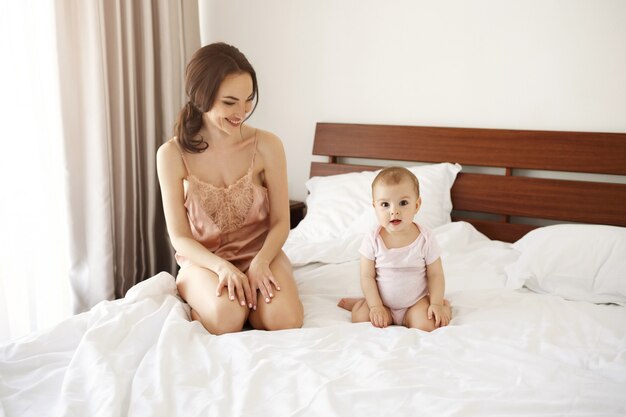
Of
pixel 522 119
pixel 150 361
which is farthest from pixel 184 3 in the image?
pixel 150 361

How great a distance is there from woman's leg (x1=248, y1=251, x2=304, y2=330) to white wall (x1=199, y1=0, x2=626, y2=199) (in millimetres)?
1405

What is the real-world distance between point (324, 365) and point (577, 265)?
111 centimetres

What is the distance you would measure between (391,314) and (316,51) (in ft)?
5.99

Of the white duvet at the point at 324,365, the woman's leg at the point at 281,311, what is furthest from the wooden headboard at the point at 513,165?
the woman's leg at the point at 281,311

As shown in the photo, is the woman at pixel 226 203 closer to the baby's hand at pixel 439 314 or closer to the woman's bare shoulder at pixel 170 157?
the woman's bare shoulder at pixel 170 157

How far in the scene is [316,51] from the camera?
3.15m

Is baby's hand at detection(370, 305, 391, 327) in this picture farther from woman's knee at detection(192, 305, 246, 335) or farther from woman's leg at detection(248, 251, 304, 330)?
woman's knee at detection(192, 305, 246, 335)

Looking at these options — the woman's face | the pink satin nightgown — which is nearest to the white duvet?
the pink satin nightgown

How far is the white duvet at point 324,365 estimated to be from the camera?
1.23 meters

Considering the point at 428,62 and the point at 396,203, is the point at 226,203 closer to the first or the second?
the point at 396,203

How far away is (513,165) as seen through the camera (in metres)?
2.59

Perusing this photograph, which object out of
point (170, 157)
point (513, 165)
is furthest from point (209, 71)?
point (513, 165)

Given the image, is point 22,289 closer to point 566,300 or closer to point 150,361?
point 150,361

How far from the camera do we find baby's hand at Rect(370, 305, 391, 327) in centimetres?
170
